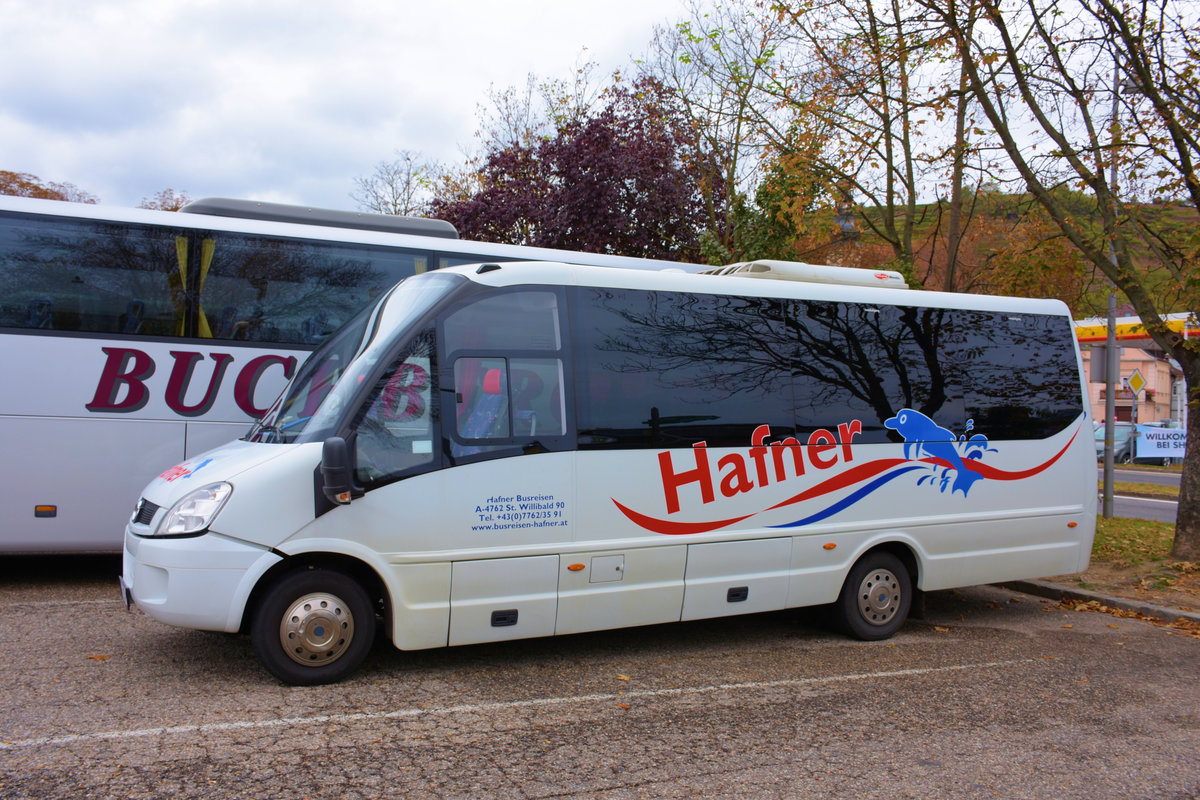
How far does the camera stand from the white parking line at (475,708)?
4.59 metres

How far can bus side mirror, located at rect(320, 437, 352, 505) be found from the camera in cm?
534

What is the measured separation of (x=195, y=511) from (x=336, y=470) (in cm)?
87

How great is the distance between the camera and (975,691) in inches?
245

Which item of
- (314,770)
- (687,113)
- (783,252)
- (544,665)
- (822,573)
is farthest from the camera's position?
(687,113)

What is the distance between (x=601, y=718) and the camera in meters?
5.32

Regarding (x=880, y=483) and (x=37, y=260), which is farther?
(x=37, y=260)

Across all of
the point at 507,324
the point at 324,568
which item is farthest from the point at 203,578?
the point at 507,324

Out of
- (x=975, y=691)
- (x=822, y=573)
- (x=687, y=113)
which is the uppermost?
(x=687, y=113)

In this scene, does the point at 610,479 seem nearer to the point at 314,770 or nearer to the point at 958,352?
the point at 314,770

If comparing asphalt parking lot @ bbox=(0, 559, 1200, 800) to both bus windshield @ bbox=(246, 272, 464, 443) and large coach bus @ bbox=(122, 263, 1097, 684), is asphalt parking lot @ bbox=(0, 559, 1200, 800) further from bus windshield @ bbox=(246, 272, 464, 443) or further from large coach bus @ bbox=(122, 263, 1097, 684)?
bus windshield @ bbox=(246, 272, 464, 443)

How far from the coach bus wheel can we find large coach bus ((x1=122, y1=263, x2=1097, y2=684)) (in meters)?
0.02

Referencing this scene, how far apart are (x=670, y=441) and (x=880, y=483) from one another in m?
2.08

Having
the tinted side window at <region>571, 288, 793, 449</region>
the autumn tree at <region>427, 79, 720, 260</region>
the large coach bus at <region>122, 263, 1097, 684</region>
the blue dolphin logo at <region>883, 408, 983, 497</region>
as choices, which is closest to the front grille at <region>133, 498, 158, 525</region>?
the large coach bus at <region>122, 263, 1097, 684</region>

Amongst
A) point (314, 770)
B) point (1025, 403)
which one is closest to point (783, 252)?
point (1025, 403)
